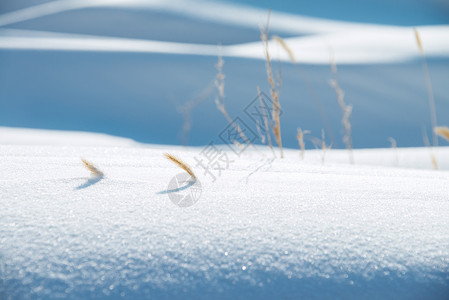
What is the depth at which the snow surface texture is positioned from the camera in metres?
0.48

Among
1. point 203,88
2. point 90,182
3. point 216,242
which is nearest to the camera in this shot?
point 216,242

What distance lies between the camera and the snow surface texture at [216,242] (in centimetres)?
48

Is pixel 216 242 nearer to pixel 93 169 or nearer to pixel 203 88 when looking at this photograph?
pixel 93 169

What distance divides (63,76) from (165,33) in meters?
3.79

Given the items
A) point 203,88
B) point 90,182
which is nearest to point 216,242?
point 90,182

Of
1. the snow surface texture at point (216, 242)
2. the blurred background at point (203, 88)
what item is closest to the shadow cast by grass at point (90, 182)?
the snow surface texture at point (216, 242)

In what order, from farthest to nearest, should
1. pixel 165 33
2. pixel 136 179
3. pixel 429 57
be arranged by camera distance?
pixel 165 33, pixel 429 57, pixel 136 179

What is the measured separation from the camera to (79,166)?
1.01 m

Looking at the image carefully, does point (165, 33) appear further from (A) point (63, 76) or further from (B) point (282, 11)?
(B) point (282, 11)

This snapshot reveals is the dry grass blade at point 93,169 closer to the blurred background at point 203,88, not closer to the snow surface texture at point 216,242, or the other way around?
the snow surface texture at point 216,242

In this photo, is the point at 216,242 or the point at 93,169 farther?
the point at 93,169

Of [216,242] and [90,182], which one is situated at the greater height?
[90,182]

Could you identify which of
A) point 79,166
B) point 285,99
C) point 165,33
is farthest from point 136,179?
point 165,33

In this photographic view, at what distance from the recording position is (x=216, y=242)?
55cm
